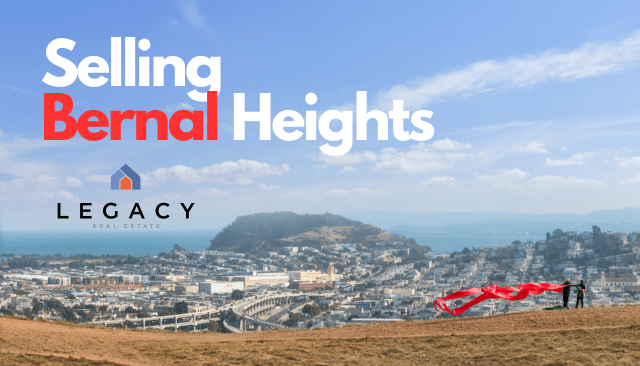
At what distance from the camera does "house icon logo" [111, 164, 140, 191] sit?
28672mm

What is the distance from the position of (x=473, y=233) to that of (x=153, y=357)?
425 ft

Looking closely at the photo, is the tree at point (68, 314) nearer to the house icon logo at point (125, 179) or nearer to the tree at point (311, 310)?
the house icon logo at point (125, 179)

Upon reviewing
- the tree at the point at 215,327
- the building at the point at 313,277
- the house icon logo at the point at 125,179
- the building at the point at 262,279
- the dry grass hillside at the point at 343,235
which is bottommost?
the building at the point at 313,277

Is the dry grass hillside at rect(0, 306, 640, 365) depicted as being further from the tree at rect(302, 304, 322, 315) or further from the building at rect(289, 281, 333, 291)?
the building at rect(289, 281, 333, 291)

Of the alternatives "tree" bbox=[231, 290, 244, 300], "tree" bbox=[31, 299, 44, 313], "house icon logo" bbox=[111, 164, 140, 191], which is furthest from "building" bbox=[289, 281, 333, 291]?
"tree" bbox=[31, 299, 44, 313]

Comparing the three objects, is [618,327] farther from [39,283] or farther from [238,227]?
[238,227]

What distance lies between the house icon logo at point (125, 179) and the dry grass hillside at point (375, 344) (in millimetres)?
16035

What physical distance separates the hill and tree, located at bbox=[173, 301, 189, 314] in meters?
50.4

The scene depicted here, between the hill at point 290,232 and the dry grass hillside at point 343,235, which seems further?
the dry grass hillside at point 343,235

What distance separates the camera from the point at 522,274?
49.9m

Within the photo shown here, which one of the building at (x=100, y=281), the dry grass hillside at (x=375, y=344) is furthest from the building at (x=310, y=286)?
the dry grass hillside at (x=375, y=344)

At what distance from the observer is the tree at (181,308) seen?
30578 millimetres

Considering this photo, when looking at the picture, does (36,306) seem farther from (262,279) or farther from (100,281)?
(262,279)

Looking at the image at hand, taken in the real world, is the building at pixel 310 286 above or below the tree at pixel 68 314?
below
